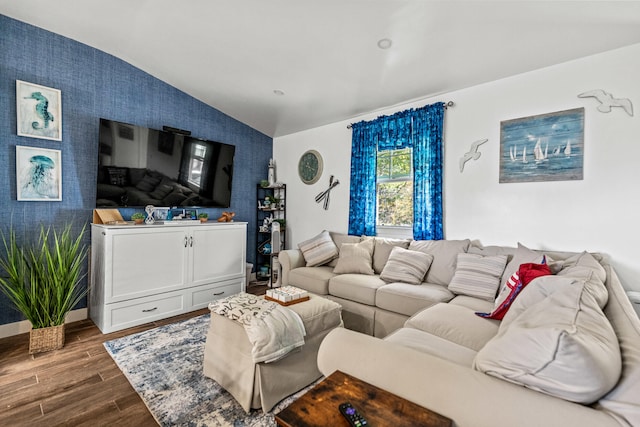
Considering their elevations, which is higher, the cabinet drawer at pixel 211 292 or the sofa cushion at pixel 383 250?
the sofa cushion at pixel 383 250

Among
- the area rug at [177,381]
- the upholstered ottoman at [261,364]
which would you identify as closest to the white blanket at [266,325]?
the upholstered ottoman at [261,364]

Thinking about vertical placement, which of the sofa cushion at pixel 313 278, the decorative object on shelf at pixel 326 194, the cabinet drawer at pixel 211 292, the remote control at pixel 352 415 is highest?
the decorative object on shelf at pixel 326 194

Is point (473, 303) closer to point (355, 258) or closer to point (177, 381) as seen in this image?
point (355, 258)

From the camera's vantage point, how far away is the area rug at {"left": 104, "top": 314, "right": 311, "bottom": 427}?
166cm

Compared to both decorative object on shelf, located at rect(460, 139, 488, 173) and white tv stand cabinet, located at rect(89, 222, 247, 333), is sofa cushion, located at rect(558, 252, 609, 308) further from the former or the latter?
white tv stand cabinet, located at rect(89, 222, 247, 333)

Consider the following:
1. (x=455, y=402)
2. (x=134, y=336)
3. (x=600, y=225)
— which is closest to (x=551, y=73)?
(x=600, y=225)

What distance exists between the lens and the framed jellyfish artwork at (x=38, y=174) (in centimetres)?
266

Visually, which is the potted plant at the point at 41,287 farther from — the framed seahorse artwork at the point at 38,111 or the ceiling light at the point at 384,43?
the ceiling light at the point at 384,43

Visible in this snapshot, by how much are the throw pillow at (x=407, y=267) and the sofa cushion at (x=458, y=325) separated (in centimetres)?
70

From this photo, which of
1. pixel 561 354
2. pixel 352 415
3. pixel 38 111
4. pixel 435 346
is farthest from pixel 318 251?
pixel 38 111

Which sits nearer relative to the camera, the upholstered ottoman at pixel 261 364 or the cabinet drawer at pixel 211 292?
the upholstered ottoman at pixel 261 364

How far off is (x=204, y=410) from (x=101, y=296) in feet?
5.90

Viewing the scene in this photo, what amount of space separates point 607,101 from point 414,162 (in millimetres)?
1623

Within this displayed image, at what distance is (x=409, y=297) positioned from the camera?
2439 millimetres
